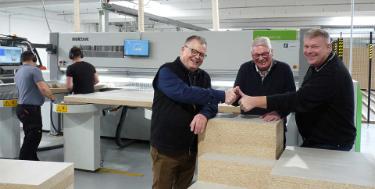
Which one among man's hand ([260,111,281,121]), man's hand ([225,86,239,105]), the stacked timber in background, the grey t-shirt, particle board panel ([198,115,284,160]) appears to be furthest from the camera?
the stacked timber in background

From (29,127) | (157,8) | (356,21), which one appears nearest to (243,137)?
(29,127)

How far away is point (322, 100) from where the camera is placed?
1.76 meters

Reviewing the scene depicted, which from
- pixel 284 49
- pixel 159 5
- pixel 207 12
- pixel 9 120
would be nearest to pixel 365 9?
pixel 207 12

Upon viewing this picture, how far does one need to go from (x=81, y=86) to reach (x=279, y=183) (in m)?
3.24

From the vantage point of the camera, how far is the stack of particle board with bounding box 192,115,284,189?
5.34ft

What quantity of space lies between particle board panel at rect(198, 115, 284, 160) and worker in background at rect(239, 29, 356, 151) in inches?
4.1

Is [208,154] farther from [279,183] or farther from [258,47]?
[258,47]

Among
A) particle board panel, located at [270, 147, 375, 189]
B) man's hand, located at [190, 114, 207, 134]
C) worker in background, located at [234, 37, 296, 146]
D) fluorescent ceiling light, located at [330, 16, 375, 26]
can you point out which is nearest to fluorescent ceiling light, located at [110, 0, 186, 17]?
fluorescent ceiling light, located at [330, 16, 375, 26]

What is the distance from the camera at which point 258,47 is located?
208 cm

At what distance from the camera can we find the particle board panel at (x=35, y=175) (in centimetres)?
127

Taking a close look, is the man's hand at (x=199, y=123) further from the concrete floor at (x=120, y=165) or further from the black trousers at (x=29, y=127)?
the black trousers at (x=29, y=127)

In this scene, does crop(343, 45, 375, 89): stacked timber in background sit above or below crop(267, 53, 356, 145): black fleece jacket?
above

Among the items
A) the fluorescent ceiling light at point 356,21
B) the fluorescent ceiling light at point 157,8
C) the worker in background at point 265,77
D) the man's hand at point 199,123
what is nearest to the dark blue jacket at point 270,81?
the worker in background at point 265,77

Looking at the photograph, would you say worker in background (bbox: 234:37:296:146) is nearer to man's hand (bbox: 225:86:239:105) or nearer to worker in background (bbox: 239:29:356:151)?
man's hand (bbox: 225:86:239:105)
